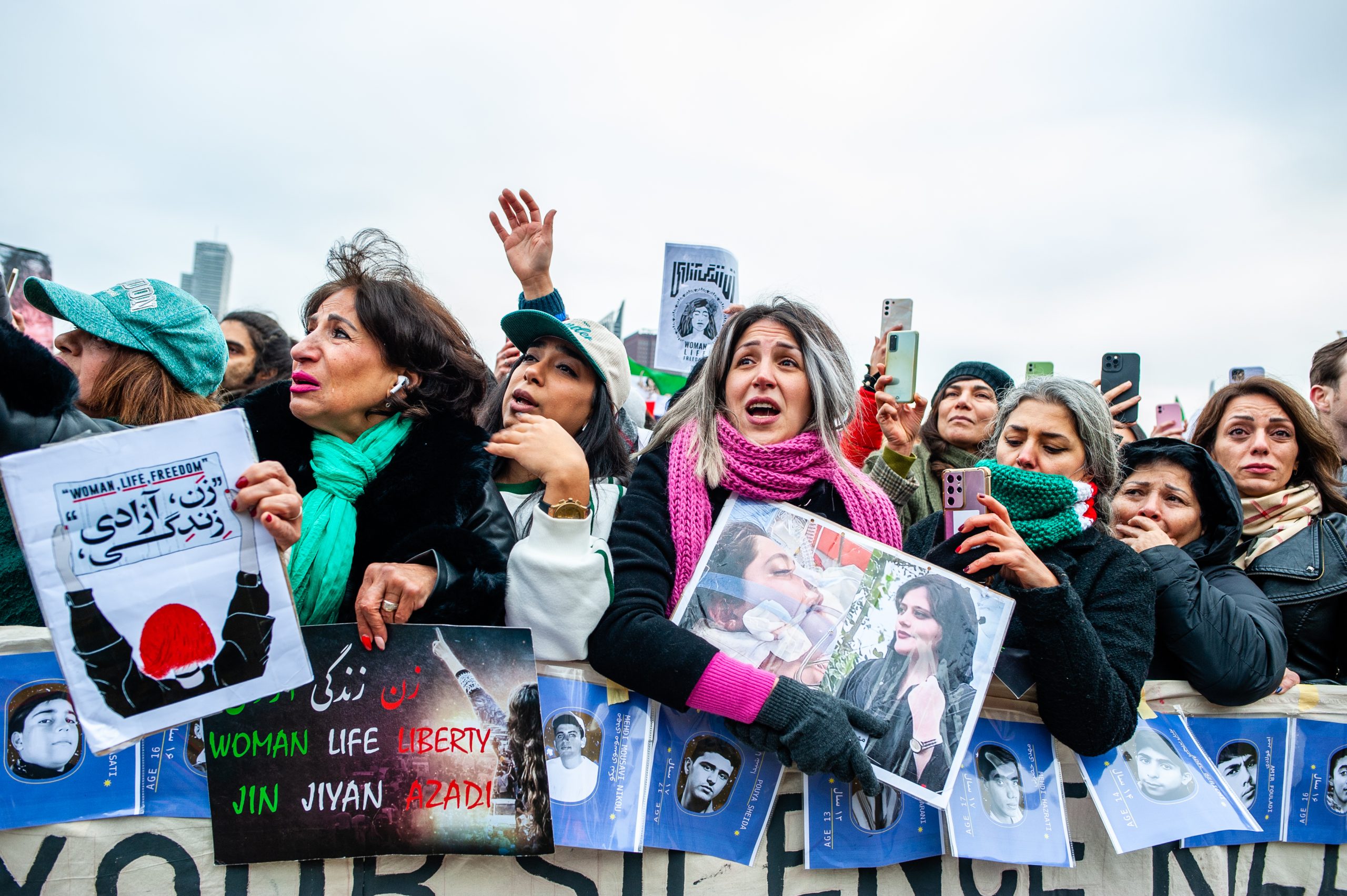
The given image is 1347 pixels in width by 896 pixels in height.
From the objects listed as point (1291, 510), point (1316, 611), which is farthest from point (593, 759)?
point (1291, 510)

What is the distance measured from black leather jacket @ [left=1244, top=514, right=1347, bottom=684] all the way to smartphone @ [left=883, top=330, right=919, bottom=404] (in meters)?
1.52

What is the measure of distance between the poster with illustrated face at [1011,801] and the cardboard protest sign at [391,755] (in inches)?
44.7

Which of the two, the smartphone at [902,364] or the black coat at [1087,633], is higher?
the smartphone at [902,364]

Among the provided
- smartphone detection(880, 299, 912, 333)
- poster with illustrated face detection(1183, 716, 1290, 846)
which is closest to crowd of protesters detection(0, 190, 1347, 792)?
poster with illustrated face detection(1183, 716, 1290, 846)

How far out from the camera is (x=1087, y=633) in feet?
7.13

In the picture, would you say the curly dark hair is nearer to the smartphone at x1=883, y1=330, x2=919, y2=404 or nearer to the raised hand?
the raised hand

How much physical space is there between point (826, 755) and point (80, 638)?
159 centimetres

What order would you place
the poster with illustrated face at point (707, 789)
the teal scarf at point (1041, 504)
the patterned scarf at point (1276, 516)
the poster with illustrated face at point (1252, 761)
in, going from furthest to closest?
the patterned scarf at point (1276, 516), the poster with illustrated face at point (1252, 761), the teal scarf at point (1041, 504), the poster with illustrated face at point (707, 789)

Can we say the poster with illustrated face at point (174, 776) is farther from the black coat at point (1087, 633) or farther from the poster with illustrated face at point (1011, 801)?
the black coat at point (1087, 633)

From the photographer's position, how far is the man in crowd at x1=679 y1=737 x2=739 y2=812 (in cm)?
210

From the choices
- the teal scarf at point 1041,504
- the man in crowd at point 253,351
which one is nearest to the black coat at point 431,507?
the teal scarf at point 1041,504

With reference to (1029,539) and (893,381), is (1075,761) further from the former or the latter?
(893,381)

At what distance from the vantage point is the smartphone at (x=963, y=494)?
7.62 feet

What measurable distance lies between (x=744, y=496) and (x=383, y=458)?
103 cm
